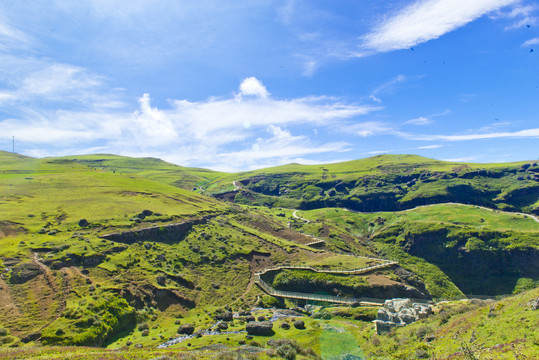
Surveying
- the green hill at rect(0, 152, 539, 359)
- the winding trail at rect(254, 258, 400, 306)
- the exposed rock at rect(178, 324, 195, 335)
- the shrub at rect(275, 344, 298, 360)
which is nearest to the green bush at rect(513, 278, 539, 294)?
the green hill at rect(0, 152, 539, 359)

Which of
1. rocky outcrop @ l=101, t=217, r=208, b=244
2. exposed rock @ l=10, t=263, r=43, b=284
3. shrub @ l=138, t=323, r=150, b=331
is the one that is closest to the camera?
shrub @ l=138, t=323, r=150, b=331

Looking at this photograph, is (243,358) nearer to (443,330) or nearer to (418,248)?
(443,330)

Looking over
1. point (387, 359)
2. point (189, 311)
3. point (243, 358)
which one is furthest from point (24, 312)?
point (387, 359)

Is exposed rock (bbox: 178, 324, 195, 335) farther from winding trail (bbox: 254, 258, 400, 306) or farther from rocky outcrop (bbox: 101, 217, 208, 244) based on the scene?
rocky outcrop (bbox: 101, 217, 208, 244)

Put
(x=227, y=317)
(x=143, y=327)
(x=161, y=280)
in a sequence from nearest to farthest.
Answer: (x=143, y=327), (x=227, y=317), (x=161, y=280)

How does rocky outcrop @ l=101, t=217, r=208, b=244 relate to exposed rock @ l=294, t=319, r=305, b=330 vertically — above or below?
above

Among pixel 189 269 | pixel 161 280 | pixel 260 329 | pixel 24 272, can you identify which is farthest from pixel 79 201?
pixel 260 329

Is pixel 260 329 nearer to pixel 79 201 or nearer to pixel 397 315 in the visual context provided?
pixel 397 315

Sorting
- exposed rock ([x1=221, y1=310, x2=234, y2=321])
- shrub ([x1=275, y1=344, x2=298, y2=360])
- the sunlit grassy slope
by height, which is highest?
the sunlit grassy slope
